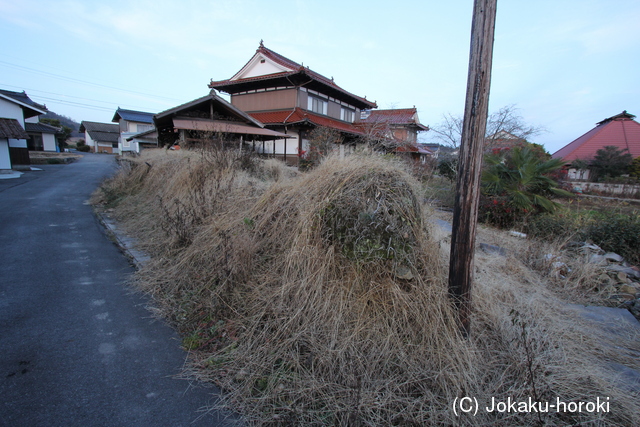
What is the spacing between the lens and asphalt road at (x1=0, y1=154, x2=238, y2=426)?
6.14 ft

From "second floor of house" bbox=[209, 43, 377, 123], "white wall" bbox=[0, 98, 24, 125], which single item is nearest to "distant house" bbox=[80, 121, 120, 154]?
"white wall" bbox=[0, 98, 24, 125]

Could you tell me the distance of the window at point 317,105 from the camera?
1783 cm

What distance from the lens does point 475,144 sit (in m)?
2.15

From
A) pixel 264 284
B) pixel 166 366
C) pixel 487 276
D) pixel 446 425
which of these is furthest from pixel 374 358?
pixel 487 276

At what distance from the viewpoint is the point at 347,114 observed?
2175 cm

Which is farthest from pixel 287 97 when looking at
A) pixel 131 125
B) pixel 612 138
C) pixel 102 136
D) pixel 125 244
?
pixel 102 136

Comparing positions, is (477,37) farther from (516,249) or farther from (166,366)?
(516,249)

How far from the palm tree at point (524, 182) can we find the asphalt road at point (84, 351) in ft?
26.6

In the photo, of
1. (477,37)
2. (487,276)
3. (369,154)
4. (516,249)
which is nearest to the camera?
(477,37)

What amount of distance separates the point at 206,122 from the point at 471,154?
40.1ft

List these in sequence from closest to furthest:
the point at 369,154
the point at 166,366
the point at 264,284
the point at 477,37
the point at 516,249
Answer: the point at 477,37 < the point at 166,366 < the point at 264,284 < the point at 369,154 < the point at 516,249

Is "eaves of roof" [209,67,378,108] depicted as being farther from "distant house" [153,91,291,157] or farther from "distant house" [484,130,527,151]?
"distant house" [484,130,527,151]

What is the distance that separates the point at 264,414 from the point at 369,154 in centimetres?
305

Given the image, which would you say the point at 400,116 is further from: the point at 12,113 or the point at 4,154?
the point at 12,113
